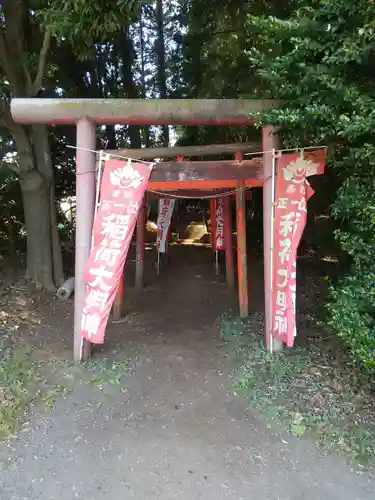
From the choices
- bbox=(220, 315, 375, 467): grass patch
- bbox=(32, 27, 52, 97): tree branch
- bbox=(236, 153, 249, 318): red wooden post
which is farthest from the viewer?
bbox=(236, 153, 249, 318): red wooden post

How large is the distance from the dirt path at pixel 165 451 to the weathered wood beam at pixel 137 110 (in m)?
2.80

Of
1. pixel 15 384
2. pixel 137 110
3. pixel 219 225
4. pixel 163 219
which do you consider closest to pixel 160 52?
pixel 163 219

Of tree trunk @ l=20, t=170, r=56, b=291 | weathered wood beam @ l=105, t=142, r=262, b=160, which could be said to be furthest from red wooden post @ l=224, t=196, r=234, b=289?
tree trunk @ l=20, t=170, r=56, b=291

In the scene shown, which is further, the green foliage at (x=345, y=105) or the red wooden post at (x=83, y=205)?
the red wooden post at (x=83, y=205)

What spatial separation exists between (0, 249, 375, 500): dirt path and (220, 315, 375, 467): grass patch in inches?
6.4

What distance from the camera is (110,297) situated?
14.8 ft

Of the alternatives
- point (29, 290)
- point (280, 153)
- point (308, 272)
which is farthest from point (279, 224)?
point (308, 272)

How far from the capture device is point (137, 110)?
462 centimetres

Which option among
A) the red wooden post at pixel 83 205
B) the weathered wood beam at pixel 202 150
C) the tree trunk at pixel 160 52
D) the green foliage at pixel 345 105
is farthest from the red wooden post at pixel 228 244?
the tree trunk at pixel 160 52

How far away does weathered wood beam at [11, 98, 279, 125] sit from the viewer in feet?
14.8

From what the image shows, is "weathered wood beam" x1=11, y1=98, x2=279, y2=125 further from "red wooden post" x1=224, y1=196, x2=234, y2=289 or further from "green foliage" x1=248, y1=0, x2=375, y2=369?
"red wooden post" x1=224, y1=196, x2=234, y2=289

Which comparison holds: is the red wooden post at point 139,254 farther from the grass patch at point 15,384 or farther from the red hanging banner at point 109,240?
the red hanging banner at point 109,240

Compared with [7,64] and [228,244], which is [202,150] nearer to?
[7,64]

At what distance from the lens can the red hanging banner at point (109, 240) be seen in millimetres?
4488
